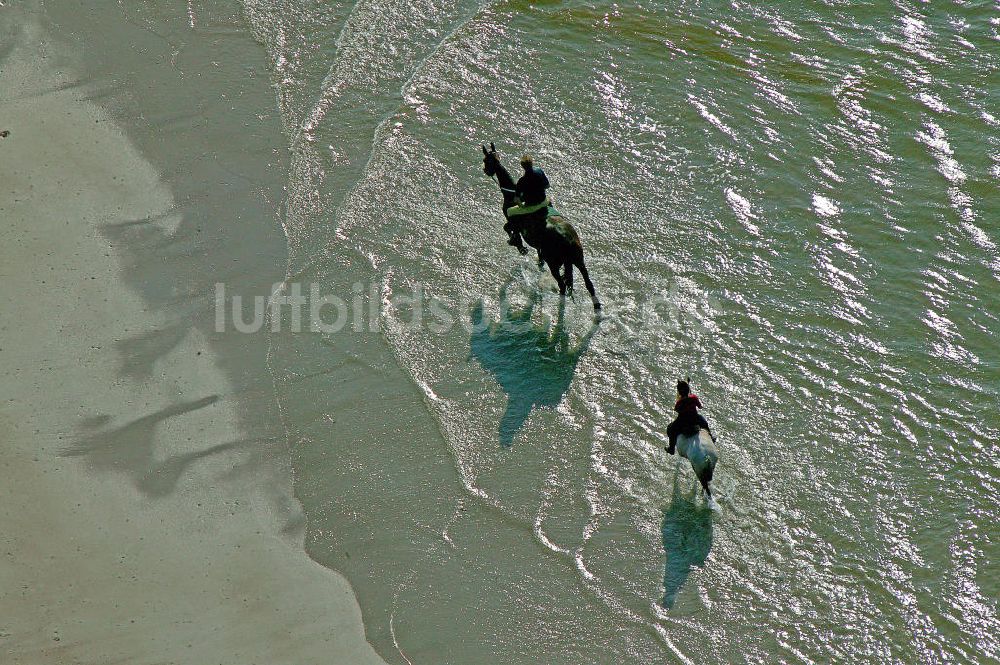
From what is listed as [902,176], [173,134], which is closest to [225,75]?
[173,134]

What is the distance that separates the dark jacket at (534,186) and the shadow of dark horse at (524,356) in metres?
1.19

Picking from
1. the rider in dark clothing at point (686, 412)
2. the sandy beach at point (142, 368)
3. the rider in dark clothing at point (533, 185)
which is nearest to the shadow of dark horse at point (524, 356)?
the rider in dark clothing at point (533, 185)

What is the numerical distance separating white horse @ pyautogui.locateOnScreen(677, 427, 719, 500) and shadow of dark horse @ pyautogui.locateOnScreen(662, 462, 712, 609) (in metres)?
0.23

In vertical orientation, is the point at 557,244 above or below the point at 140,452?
above

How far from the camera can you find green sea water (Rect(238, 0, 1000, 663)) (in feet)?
31.0

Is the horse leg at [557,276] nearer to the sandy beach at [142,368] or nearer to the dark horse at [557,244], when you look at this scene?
the dark horse at [557,244]

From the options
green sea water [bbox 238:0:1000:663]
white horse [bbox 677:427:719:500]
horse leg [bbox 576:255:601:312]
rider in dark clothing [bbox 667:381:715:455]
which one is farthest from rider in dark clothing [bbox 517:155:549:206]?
white horse [bbox 677:427:719:500]

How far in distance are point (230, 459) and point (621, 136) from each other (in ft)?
23.8

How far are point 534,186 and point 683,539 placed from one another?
14.9ft

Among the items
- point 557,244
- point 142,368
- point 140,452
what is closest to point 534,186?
point 557,244

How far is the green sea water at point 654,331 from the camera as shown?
9.46 meters

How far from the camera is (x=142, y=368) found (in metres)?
11.5

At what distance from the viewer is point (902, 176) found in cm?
1381

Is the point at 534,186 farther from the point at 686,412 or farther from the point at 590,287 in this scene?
the point at 686,412
